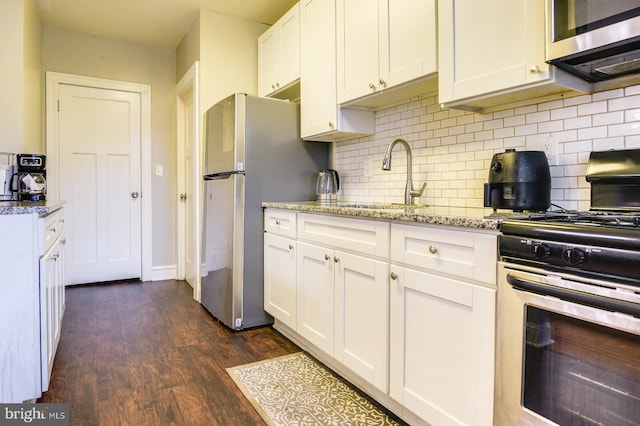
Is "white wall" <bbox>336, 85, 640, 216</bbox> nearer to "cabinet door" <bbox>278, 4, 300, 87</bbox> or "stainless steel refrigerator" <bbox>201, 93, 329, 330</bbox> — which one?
"stainless steel refrigerator" <bbox>201, 93, 329, 330</bbox>

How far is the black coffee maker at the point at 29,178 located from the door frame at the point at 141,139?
4.20 ft

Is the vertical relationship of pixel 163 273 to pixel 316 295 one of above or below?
below

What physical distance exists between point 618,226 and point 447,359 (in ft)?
2.23

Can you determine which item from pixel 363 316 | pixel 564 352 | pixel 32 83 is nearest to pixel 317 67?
pixel 363 316

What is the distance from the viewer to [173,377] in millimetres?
2057

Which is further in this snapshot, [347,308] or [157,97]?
[157,97]

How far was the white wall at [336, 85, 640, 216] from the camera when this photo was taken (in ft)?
4.82

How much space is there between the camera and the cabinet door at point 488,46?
4.51ft

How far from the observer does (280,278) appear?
8.38ft

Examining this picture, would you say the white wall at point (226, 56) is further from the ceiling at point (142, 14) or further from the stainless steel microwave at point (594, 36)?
the stainless steel microwave at point (594, 36)

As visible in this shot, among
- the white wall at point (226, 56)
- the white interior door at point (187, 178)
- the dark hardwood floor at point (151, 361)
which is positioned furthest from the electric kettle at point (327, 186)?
the white interior door at point (187, 178)

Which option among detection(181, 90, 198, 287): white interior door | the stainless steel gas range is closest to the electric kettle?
the stainless steel gas range

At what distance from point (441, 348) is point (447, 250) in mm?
344

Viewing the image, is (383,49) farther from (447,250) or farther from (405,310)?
(405,310)
